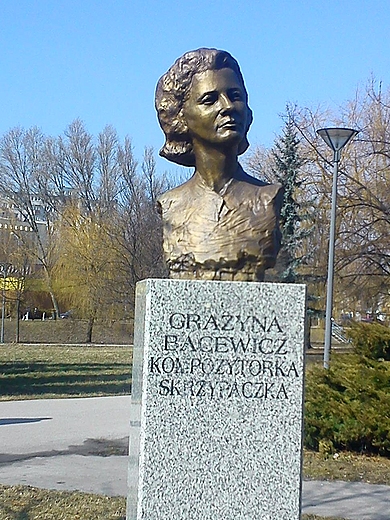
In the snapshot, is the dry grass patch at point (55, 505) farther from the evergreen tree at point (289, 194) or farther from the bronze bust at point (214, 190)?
the evergreen tree at point (289, 194)

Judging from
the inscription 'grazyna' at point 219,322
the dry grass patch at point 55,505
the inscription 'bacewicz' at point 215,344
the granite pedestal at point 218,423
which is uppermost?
the inscription 'grazyna' at point 219,322

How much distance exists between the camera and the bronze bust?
5.19m

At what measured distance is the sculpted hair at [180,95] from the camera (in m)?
5.43

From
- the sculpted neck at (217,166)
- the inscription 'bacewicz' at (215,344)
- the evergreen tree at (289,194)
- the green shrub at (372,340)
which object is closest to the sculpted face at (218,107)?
the sculpted neck at (217,166)

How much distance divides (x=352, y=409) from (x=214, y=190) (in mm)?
5700

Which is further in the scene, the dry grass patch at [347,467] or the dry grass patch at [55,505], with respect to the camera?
the dry grass patch at [347,467]

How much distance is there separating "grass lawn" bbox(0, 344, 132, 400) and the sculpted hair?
36.1 feet

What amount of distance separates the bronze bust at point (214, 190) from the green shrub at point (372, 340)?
233 inches

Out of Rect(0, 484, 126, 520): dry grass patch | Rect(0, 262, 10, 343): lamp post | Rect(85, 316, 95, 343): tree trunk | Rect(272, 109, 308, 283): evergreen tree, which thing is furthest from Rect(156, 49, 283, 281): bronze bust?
Rect(85, 316, 95, 343): tree trunk

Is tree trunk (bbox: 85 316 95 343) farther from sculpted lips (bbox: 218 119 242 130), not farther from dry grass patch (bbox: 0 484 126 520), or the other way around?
sculpted lips (bbox: 218 119 242 130)

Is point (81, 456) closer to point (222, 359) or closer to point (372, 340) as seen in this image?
point (372, 340)

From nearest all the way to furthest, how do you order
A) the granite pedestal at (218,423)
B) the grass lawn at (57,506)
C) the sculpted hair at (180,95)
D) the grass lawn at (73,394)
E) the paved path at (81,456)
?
the granite pedestal at (218,423)
the sculpted hair at (180,95)
the grass lawn at (57,506)
the grass lawn at (73,394)
the paved path at (81,456)

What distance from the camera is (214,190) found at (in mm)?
5508

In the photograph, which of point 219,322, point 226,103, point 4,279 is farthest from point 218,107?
point 4,279
